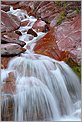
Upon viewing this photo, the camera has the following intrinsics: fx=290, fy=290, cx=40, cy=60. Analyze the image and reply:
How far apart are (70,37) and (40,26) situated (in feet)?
4.05

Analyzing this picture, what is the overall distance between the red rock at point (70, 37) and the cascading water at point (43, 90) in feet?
1.29

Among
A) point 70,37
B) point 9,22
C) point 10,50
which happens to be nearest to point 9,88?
point 10,50

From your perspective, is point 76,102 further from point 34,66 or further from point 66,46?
point 66,46

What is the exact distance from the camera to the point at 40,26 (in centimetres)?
576

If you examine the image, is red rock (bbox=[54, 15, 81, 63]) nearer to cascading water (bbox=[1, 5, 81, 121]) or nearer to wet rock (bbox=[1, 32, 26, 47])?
cascading water (bbox=[1, 5, 81, 121])

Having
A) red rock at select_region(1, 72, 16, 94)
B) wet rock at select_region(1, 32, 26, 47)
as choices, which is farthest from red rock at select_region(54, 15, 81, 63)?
red rock at select_region(1, 72, 16, 94)

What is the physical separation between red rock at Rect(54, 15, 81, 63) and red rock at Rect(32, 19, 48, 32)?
Answer: 17.9 inches

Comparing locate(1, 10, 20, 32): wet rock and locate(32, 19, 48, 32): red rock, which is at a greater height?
locate(1, 10, 20, 32): wet rock

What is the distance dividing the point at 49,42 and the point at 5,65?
1180 millimetres

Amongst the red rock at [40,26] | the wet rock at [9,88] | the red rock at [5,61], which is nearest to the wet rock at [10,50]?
the red rock at [5,61]

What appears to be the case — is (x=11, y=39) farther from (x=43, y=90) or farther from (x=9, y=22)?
(x=43, y=90)

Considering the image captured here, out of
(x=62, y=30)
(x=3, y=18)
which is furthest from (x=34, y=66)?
(x=3, y=18)

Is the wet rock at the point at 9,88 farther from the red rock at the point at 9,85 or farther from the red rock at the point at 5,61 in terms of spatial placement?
the red rock at the point at 5,61

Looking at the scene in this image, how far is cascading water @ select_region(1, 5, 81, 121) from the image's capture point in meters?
3.32
